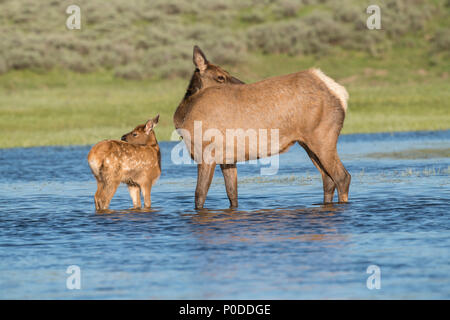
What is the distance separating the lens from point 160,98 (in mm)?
30750

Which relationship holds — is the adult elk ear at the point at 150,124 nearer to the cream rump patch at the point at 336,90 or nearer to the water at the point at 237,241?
the water at the point at 237,241

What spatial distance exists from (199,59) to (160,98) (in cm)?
1887

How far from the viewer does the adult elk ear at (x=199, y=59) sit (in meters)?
11.9

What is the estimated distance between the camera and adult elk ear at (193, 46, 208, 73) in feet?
39.1

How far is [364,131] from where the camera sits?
25.5 m

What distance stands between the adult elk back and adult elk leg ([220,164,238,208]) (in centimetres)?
37

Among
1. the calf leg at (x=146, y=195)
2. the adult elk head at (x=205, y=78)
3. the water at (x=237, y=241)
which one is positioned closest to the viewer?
the water at (x=237, y=241)

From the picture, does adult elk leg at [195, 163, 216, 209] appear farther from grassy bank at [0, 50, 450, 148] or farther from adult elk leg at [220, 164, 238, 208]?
grassy bank at [0, 50, 450, 148]

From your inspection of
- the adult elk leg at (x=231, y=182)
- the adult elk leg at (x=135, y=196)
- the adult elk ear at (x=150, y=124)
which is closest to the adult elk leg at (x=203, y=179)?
the adult elk leg at (x=231, y=182)

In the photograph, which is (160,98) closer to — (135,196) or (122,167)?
(135,196)

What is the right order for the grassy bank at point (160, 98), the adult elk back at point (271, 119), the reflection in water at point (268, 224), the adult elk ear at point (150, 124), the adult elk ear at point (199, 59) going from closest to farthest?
the reflection in water at point (268, 224) → the adult elk back at point (271, 119) → the adult elk ear at point (199, 59) → the adult elk ear at point (150, 124) → the grassy bank at point (160, 98)

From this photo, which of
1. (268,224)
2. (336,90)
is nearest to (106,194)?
(268,224)

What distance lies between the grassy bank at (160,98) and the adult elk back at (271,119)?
12.4m

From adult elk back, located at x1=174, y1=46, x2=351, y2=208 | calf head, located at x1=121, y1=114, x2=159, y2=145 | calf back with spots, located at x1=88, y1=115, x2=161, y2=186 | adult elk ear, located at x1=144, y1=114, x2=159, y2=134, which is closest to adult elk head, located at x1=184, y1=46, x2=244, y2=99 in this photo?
adult elk back, located at x1=174, y1=46, x2=351, y2=208
